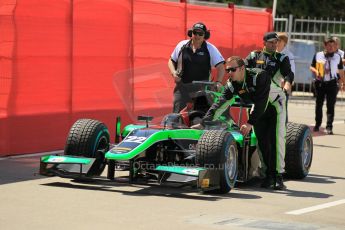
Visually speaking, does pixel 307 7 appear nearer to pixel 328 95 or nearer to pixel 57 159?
pixel 328 95

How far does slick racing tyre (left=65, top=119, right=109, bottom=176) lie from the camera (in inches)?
426

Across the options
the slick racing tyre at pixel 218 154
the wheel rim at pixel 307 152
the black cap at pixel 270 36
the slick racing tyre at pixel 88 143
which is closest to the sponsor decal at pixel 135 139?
the slick racing tyre at pixel 88 143

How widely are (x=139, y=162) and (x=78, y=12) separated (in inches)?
178

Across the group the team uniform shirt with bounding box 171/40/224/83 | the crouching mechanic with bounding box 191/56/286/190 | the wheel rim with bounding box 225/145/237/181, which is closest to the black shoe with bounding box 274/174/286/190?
the crouching mechanic with bounding box 191/56/286/190

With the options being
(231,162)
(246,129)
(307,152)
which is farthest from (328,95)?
(231,162)

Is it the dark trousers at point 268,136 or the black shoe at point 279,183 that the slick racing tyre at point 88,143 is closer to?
the dark trousers at point 268,136

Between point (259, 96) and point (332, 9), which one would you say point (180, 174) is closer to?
point (259, 96)

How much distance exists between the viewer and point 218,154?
10211 mm

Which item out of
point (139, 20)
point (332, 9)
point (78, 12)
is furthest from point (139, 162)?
point (332, 9)

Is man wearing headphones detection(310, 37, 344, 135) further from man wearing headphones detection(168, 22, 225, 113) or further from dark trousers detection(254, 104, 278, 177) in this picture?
dark trousers detection(254, 104, 278, 177)

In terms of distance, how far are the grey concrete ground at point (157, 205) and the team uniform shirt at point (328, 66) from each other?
6.57 meters

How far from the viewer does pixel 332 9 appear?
128ft

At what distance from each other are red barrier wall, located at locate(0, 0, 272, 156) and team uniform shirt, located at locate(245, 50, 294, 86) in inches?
128

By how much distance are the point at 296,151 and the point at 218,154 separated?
1.97 meters
